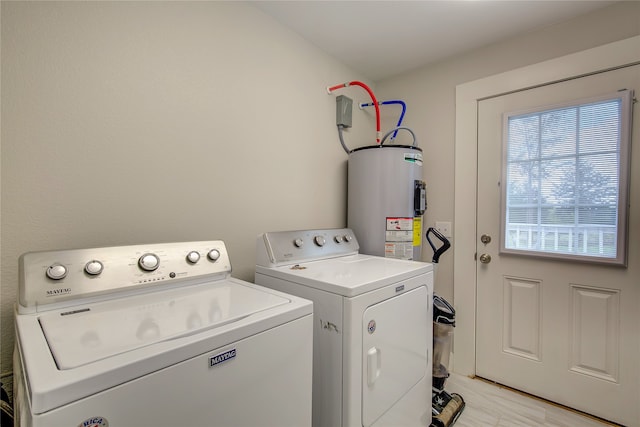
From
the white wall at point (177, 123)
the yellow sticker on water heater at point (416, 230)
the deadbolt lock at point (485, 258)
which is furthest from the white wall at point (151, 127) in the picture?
the deadbolt lock at point (485, 258)

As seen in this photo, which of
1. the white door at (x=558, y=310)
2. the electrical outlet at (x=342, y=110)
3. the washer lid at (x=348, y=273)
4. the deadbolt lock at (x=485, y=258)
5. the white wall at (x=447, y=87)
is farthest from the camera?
the electrical outlet at (x=342, y=110)

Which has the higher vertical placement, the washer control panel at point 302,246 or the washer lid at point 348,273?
the washer control panel at point 302,246

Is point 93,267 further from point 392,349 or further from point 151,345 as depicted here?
point 392,349

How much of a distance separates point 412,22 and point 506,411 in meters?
2.41

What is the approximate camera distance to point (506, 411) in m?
1.74

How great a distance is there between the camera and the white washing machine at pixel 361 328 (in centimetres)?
107

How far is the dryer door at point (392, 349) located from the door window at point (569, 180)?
0.97 meters

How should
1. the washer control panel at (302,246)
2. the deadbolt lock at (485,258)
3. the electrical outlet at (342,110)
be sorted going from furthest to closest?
the electrical outlet at (342,110) < the deadbolt lock at (485,258) < the washer control panel at (302,246)

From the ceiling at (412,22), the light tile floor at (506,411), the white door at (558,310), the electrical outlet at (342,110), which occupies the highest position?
the ceiling at (412,22)

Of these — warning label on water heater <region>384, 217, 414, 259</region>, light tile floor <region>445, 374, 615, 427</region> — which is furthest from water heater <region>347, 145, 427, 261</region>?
light tile floor <region>445, 374, 615, 427</region>

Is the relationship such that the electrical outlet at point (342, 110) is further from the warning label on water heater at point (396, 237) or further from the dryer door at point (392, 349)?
the dryer door at point (392, 349)

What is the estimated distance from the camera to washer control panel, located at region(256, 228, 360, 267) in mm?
1410

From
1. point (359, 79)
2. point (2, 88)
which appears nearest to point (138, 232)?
point (2, 88)

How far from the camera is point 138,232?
123 cm
